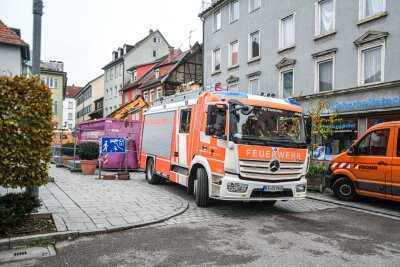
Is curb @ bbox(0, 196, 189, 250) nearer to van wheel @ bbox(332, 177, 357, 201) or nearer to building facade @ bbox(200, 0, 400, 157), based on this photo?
van wheel @ bbox(332, 177, 357, 201)

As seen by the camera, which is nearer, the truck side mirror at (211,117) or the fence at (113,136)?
the truck side mirror at (211,117)

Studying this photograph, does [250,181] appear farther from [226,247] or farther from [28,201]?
[28,201]

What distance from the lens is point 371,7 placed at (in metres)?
16.5

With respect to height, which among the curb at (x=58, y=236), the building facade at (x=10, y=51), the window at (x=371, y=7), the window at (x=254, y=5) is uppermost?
the window at (x=254, y=5)

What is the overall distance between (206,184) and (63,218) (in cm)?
322

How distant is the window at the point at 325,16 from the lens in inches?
730

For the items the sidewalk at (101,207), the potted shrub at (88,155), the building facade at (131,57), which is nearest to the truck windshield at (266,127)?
the sidewalk at (101,207)

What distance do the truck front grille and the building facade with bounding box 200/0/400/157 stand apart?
531 centimetres

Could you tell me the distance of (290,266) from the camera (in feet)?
15.3

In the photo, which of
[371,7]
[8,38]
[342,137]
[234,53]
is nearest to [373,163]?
[342,137]

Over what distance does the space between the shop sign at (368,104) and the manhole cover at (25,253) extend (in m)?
14.9

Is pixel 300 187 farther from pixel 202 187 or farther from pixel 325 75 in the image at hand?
pixel 325 75

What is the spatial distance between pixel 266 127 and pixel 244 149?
86cm

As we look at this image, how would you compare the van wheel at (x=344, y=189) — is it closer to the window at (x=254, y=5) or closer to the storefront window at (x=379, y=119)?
the storefront window at (x=379, y=119)
